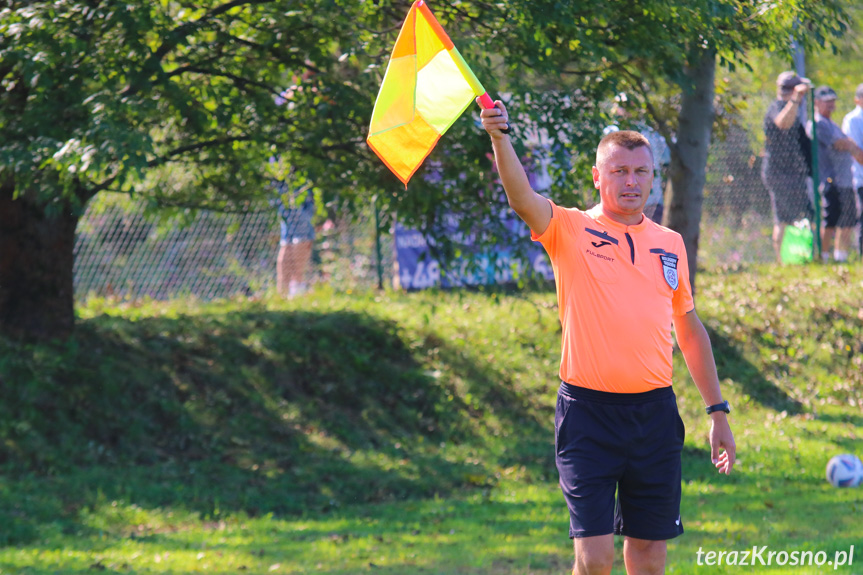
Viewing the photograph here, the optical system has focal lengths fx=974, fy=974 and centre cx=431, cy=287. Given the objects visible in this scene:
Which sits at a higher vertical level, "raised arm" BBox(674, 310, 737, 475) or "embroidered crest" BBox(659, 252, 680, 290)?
"embroidered crest" BBox(659, 252, 680, 290)

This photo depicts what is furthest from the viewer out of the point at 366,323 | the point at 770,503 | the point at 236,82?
the point at 366,323

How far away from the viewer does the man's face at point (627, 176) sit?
3.90 m

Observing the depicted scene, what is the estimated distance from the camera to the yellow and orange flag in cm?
404

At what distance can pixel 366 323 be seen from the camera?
11391 millimetres

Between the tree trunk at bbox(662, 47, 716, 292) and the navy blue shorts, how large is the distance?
21.8 ft

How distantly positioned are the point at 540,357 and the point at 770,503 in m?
4.24

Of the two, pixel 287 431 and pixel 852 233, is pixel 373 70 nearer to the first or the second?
pixel 287 431

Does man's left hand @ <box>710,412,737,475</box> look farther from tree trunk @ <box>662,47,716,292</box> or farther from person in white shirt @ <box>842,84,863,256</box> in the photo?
person in white shirt @ <box>842,84,863,256</box>

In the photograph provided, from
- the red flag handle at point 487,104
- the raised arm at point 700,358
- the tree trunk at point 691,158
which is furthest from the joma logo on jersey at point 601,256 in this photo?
the tree trunk at point 691,158

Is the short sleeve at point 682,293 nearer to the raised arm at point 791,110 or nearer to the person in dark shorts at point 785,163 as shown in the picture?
the raised arm at point 791,110

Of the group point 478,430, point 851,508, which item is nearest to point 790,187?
point 478,430

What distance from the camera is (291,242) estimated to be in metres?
12.8

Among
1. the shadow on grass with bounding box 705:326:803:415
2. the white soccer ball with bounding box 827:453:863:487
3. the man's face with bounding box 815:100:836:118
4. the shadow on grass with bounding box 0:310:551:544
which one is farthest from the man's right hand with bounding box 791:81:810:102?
the white soccer ball with bounding box 827:453:863:487

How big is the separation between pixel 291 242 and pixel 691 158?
5.25 m
